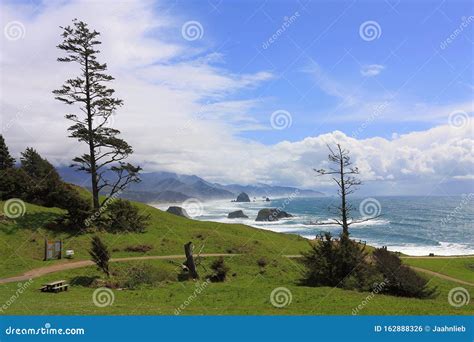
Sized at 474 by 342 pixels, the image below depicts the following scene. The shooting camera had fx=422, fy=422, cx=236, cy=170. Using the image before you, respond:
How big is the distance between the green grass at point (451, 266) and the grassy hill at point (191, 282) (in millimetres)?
120

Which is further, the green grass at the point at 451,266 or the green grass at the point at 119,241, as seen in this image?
the green grass at the point at 451,266

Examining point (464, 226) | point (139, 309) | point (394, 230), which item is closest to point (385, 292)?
point (139, 309)

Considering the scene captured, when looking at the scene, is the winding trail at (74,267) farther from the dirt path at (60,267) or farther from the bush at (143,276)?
the bush at (143,276)

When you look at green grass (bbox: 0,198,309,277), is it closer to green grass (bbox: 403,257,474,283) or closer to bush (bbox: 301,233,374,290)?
bush (bbox: 301,233,374,290)

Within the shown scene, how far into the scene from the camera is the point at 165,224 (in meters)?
48.7

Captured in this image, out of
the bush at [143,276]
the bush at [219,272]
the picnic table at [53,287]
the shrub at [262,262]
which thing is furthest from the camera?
the shrub at [262,262]

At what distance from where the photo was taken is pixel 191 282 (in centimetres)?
3034

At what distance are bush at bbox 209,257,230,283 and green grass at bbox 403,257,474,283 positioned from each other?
876 inches

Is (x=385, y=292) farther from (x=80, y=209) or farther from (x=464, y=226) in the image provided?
(x=464, y=226)

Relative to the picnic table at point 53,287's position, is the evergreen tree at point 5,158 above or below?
above

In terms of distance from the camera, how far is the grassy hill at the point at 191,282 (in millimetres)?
21234

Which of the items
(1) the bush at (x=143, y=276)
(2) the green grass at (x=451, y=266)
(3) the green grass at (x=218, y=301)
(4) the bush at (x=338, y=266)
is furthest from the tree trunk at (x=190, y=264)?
(2) the green grass at (x=451, y=266)

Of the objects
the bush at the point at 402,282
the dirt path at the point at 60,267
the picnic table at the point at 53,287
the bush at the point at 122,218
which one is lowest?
the bush at the point at 402,282

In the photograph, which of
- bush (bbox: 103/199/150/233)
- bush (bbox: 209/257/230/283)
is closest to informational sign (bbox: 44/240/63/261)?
bush (bbox: 103/199/150/233)
